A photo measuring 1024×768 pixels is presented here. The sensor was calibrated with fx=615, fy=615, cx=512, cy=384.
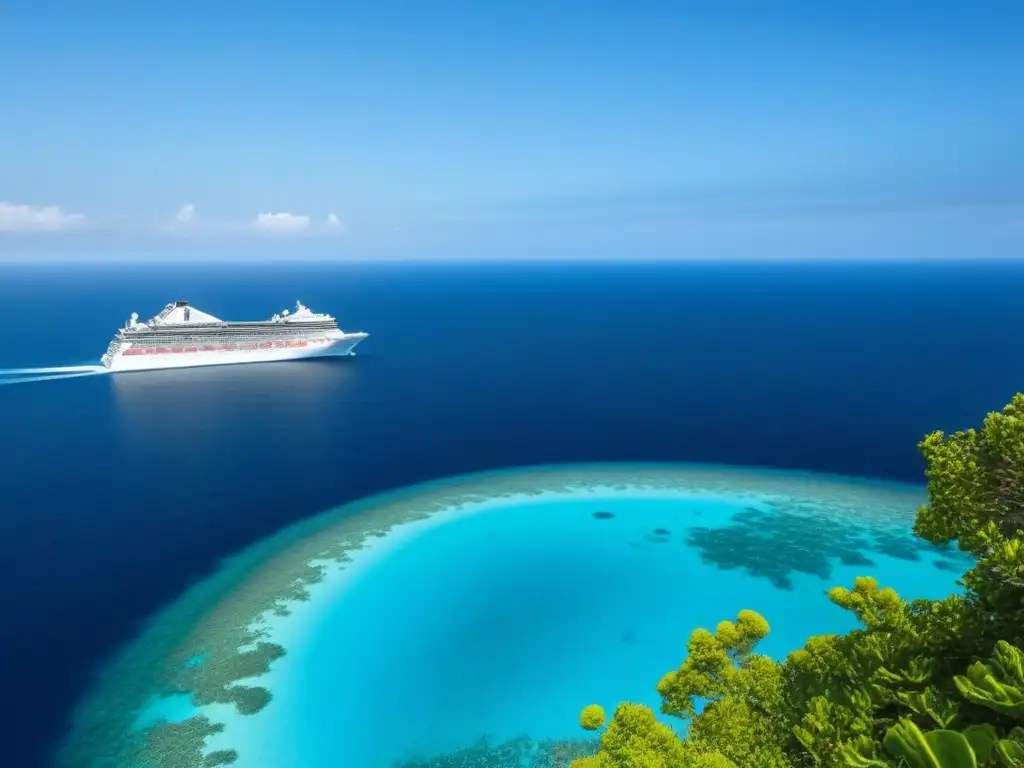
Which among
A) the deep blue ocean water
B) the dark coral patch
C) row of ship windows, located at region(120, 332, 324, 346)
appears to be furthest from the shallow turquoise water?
row of ship windows, located at region(120, 332, 324, 346)

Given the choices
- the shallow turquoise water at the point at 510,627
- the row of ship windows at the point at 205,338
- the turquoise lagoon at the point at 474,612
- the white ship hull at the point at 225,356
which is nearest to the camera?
the turquoise lagoon at the point at 474,612

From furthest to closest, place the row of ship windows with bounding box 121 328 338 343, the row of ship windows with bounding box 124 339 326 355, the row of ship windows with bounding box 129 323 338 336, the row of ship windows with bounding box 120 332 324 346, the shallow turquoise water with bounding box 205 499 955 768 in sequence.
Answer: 1. the row of ship windows with bounding box 129 323 338 336
2. the row of ship windows with bounding box 124 339 326 355
3. the row of ship windows with bounding box 120 332 324 346
4. the row of ship windows with bounding box 121 328 338 343
5. the shallow turquoise water with bounding box 205 499 955 768

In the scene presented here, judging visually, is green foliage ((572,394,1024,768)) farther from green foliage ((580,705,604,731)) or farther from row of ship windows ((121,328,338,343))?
row of ship windows ((121,328,338,343))

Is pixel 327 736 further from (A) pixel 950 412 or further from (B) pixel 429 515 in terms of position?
(A) pixel 950 412

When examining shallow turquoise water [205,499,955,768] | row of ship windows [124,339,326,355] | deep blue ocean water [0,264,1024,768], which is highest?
row of ship windows [124,339,326,355]

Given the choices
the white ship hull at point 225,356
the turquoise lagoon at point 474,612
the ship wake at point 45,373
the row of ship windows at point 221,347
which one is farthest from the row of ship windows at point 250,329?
the turquoise lagoon at point 474,612

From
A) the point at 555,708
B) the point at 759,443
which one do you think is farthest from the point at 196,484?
the point at 759,443

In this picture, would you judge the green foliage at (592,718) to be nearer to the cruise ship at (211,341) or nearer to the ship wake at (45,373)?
the cruise ship at (211,341)
